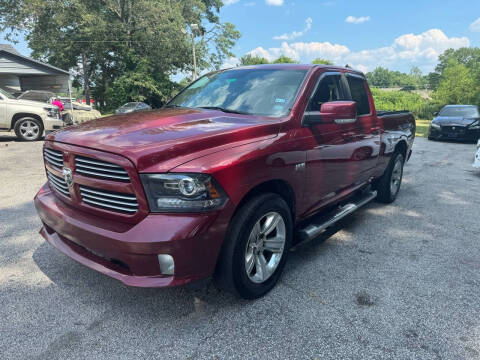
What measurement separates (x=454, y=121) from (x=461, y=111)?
1185 millimetres

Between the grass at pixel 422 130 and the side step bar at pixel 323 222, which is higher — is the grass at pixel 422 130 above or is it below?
below

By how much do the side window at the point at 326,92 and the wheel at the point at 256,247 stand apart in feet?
3.49

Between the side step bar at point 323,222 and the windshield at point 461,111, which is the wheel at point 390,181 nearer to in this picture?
the side step bar at point 323,222

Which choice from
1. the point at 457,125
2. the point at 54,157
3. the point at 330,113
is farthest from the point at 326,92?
the point at 457,125

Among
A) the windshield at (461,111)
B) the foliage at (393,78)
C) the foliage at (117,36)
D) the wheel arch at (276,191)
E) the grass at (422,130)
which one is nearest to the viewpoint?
the wheel arch at (276,191)

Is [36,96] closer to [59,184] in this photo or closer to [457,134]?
[59,184]

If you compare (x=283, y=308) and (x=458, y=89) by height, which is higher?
(x=458, y=89)

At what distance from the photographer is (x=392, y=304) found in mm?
2635

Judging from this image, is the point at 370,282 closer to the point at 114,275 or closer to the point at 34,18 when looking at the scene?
the point at 114,275

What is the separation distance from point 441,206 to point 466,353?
3.55 metres

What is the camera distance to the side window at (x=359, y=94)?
403cm

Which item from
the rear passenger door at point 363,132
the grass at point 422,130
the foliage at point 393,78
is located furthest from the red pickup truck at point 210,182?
the foliage at point 393,78

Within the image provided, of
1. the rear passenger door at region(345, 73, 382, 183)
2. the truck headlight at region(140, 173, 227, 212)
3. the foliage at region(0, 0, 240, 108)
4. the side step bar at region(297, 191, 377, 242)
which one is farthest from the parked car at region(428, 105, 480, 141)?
the foliage at region(0, 0, 240, 108)

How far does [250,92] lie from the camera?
3.28m
